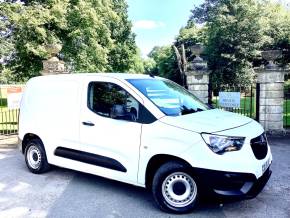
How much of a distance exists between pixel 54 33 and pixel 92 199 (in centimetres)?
2053

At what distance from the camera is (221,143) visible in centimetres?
441

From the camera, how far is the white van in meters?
4.40

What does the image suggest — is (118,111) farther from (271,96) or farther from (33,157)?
(271,96)

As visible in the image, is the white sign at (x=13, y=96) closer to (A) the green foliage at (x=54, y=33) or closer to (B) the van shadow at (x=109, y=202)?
(B) the van shadow at (x=109, y=202)

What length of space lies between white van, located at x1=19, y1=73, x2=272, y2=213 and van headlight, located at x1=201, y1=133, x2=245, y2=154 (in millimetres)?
13

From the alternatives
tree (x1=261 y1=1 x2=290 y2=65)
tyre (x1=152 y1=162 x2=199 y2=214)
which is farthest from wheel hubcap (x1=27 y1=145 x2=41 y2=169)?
tree (x1=261 y1=1 x2=290 y2=65)

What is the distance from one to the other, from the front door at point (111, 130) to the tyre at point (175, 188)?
46 cm

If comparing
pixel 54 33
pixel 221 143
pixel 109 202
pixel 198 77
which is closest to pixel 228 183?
pixel 221 143

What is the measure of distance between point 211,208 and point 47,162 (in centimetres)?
333

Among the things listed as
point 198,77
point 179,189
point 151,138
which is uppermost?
point 198,77

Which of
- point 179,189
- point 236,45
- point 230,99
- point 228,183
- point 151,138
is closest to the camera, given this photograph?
point 228,183

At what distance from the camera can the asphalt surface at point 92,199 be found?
4.74 meters

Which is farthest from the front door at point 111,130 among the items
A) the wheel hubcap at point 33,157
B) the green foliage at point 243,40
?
the green foliage at point 243,40

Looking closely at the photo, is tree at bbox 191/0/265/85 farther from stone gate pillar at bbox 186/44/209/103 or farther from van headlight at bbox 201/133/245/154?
van headlight at bbox 201/133/245/154
